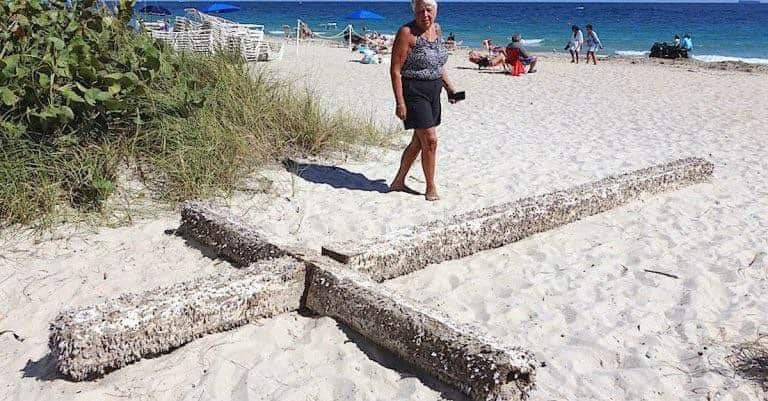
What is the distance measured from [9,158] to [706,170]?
18.6ft

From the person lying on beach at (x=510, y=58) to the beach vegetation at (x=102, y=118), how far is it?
40.4 feet

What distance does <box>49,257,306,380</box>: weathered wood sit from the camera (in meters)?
2.76

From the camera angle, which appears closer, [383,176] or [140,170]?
[140,170]

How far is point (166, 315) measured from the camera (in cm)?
297

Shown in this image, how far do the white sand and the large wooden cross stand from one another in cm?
9

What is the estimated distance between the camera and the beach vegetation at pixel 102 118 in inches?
187

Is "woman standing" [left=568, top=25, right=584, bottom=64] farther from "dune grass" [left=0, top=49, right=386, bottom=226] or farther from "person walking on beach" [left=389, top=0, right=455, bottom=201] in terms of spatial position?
"person walking on beach" [left=389, top=0, right=455, bottom=201]

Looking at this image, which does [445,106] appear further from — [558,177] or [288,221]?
[288,221]

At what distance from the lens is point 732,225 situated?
5043 mm

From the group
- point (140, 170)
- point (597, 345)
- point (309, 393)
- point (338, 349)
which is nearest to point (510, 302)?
point (597, 345)

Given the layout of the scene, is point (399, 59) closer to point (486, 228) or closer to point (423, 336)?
point (486, 228)

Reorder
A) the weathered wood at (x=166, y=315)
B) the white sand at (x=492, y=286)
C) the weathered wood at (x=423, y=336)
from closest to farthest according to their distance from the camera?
the weathered wood at (x=423, y=336) → the weathered wood at (x=166, y=315) → the white sand at (x=492, y=286)

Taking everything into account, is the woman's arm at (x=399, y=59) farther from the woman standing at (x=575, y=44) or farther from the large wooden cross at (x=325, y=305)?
the woman standing at (x=575, y=44)

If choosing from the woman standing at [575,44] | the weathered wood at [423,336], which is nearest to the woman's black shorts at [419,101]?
the weathered wood at [423,336]
